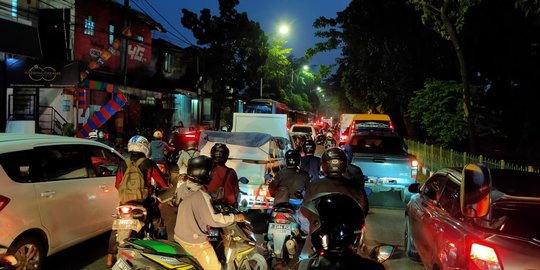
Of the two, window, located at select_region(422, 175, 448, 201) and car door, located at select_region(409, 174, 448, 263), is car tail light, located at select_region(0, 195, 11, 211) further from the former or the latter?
window, located at select_region(422, 175, 448, 201)

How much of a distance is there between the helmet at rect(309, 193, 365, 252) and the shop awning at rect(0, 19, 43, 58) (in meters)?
14.9

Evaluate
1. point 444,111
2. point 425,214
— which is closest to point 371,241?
point 425,214

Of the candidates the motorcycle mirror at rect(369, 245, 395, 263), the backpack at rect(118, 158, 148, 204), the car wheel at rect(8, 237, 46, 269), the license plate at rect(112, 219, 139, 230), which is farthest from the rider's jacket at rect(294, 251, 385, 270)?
the car wheel at rect(8, 237, 46, 269)

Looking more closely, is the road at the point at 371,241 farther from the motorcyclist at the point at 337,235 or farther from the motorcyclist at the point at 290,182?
the motorcyclist at the point at 337,235

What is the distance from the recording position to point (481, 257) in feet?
12.5

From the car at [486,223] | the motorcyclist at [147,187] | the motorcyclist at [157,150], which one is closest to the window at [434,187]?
the car at [486,223]

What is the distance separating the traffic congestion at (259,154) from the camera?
4.03 m

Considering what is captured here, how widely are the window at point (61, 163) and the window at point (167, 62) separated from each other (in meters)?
25.0

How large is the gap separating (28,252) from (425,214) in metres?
4.72

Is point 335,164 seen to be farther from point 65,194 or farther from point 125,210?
point 65,194

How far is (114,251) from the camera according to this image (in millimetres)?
5617

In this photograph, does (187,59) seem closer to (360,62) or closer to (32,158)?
(360,62)

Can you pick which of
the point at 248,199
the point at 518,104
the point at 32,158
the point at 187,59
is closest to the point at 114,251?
the point at 32,158

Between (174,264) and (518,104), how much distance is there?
75.2 ft
